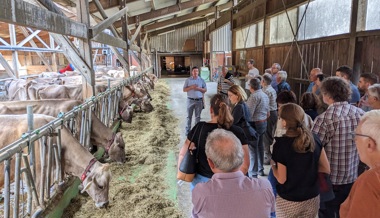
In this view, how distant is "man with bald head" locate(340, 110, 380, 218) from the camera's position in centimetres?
130

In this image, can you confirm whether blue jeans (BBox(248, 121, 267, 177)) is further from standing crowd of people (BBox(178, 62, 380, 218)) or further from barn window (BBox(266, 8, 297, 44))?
barn window (BBox(266, 8, 297, 44))

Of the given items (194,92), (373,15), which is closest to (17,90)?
(194,92)

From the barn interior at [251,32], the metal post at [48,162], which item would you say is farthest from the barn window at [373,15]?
the metal post at [48,162]

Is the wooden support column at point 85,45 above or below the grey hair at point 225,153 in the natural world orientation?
above

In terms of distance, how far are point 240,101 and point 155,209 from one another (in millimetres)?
1749

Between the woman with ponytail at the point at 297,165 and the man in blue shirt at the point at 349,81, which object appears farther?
the man in blue shirt at the point at 349,81

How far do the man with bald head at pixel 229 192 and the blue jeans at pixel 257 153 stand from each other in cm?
272

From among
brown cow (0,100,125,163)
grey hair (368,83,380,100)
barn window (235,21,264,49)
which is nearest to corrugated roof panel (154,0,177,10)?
barn window (235,21,264,49)

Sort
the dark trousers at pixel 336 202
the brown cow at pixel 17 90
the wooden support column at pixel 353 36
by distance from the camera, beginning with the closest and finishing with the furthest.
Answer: the dark trousers at pixel 336 202 → the wooden support column at pixel 353 36 → the brown cow at pixel 17 90

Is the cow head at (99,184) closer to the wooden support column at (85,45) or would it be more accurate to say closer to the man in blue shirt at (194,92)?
the wooden support column at (85,45)

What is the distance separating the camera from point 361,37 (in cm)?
501

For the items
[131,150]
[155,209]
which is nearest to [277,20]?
[131,150]

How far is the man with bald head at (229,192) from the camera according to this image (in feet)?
5.10

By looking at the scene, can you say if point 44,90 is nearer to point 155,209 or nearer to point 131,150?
point 131,150
